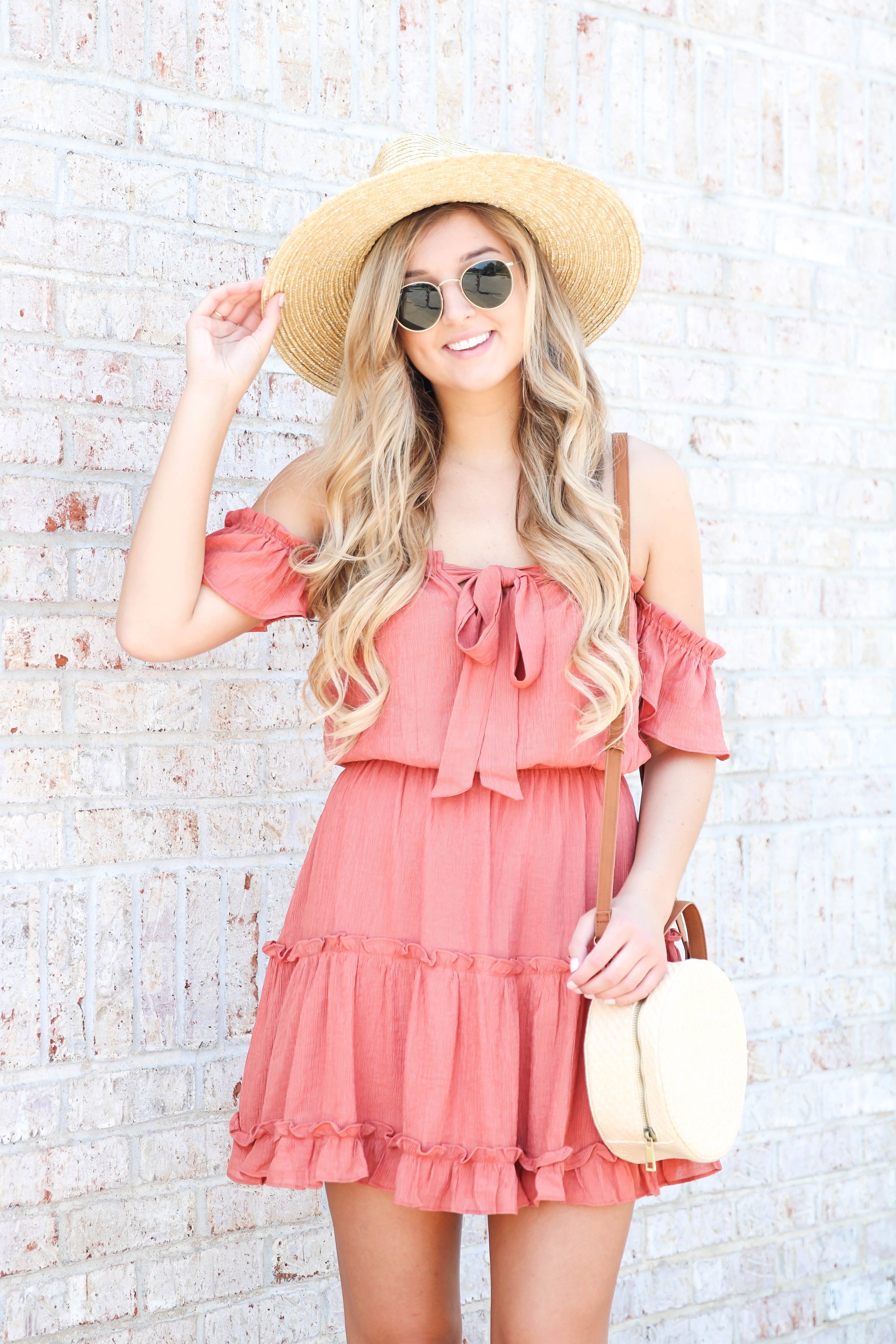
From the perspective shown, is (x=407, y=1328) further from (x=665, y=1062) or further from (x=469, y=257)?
(x=469, y=257)

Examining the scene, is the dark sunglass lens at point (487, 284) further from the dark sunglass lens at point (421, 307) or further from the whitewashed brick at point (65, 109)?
the whitewashed brick at point (65, 109)

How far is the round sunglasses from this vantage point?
2.28 meters

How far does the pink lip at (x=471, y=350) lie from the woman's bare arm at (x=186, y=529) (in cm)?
33

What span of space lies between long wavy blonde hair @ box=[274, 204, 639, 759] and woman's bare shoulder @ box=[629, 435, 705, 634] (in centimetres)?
5

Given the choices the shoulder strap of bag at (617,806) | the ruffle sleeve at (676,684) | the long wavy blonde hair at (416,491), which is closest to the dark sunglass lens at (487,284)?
the long wavy blonde hair at (416,491)

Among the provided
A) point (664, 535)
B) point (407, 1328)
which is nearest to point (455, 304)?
point (664, 535)

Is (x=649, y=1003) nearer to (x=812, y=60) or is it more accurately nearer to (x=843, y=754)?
(x=843, y=754)

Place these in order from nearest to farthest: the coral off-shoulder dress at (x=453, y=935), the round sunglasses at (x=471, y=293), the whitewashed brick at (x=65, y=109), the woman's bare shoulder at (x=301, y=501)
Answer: the coral off-shoulder dress at (x=453, y=935) → the round sunglasses at (x=471, y=293) → the woman's bare shoulder at (x=301, y=501) → the whitewashed brick at (x=65, y=109)

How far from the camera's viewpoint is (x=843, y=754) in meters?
3.81

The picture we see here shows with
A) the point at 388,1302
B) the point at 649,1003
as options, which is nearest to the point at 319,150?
the point at 649,1003

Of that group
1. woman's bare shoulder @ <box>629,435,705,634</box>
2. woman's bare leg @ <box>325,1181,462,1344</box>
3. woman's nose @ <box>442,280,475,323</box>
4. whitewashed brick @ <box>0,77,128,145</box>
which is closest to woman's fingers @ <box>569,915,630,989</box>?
woman's bare leg @ <box>325,1181,462,1344</box>

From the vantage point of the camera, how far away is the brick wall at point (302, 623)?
9.12 ft

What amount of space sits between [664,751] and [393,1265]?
936 mm

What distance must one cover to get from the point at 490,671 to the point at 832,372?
2.08m
